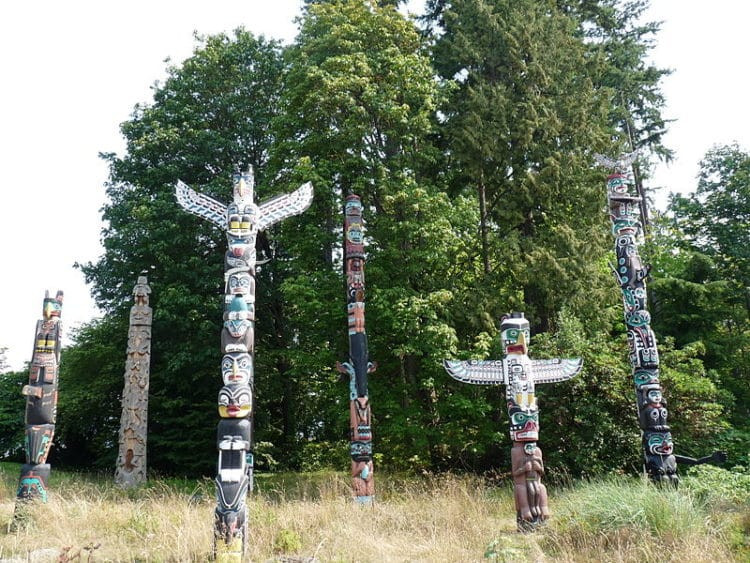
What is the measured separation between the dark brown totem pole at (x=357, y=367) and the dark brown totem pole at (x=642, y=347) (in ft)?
13.8

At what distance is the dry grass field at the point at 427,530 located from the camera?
5.55 metres

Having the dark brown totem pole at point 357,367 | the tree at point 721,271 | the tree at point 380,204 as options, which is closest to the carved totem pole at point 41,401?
the dark brown totem pole at point 357,367

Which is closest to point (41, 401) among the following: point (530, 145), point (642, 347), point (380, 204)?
point (380, 204)

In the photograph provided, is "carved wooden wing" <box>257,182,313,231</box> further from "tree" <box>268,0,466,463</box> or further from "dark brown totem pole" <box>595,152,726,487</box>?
"dark brown totem pole" <box>595,152,726,487</box>

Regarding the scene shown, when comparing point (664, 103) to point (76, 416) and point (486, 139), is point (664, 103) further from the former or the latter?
point (76, 416)

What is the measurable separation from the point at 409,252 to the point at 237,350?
599cm

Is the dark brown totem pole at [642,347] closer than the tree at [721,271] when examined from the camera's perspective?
Yes

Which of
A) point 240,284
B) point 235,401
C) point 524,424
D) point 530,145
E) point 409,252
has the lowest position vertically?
point 524,424

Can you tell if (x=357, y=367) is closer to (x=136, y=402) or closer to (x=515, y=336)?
(x=515, y=336)

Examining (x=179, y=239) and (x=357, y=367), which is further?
(x=179, y=239)

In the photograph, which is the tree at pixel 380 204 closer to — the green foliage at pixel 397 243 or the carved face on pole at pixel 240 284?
the green foliage at pixel 397 243

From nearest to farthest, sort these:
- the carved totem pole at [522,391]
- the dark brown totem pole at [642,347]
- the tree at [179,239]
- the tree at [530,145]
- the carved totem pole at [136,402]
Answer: the carved totem pole at [522,391], the dark brown totem pole at [642,347], the carved totem pole at [136,402], the tree at [530,145], the tree at [179,239]

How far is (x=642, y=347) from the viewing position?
9461 mm

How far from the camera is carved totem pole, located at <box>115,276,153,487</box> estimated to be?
39.5ft
